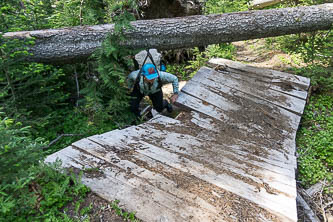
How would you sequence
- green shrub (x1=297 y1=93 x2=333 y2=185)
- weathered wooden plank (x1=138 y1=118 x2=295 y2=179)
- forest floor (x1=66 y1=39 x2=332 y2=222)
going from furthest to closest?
green shrub (x1=297 y1=93 x2=333 y2=185)
weathered wooden plank (x1=138 y1=118 x2=295 y2=179)
forest floor (x1=66 y1=39 x2=332 y2=222)

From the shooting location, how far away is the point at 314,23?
6738 millimetres

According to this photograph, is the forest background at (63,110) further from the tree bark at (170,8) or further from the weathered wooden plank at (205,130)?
the tree bark at (170,8)

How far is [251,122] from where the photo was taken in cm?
480

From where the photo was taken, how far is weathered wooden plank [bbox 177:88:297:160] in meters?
4.27

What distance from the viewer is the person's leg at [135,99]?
17.6 ft

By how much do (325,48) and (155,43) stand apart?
4.96 metres

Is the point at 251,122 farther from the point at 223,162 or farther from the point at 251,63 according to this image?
the point at 251,63

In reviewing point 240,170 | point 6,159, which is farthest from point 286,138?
→ point 6,159

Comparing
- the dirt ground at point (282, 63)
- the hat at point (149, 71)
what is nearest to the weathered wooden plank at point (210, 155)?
the dirt ground at point (282, 63)

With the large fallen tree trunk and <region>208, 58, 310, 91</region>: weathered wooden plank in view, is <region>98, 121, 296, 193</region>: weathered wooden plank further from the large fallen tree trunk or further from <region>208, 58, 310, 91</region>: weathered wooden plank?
<region>208, 58, 310, 91</region>: weathered wooden plank

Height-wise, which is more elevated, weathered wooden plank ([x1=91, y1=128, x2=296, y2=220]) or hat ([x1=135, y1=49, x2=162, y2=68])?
hat ([x1=135, y1=49, x2=162, y2=68])

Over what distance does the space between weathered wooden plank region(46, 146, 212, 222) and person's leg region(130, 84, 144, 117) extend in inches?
93.4

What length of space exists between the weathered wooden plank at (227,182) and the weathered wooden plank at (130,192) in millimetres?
576

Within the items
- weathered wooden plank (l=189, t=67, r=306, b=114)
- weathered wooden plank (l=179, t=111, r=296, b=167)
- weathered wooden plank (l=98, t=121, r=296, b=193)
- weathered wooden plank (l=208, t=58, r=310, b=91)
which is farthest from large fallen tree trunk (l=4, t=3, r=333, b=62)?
weathered wooden plank (l=98, t=121, r=296, b=193)
